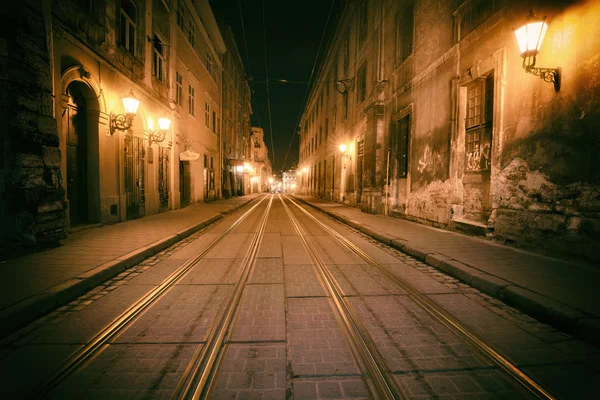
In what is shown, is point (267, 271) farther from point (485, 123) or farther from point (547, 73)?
point (485, 123)

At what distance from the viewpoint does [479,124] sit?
7.89m

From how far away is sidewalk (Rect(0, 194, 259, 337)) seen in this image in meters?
3.21

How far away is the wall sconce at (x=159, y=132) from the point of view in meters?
11.7

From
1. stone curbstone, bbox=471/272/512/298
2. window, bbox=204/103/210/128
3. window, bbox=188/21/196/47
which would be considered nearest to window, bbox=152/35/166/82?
window, bbox=188/21/196/47

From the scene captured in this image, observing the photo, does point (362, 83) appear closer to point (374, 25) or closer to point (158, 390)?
point (374, 25)

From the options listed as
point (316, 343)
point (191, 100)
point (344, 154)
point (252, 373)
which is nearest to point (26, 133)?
point (252, 373)

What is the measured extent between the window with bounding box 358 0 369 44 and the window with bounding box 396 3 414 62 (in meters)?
5.10

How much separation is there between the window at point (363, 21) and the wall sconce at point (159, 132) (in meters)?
12.8

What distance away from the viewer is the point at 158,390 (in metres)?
2.11

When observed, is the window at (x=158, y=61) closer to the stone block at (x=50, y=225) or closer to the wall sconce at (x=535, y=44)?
the stone block at (x=50, y=225)

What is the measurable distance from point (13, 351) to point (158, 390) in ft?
5.23

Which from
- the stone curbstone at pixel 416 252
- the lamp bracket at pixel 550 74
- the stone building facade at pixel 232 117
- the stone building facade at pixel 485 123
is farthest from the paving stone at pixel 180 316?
the stone building facade at pixel 232 117

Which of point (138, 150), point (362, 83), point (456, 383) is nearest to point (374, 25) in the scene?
point (362, 83)

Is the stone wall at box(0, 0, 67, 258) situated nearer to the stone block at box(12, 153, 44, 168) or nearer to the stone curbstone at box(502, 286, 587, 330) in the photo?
the stone block at box(12, 153, 44, 168)
